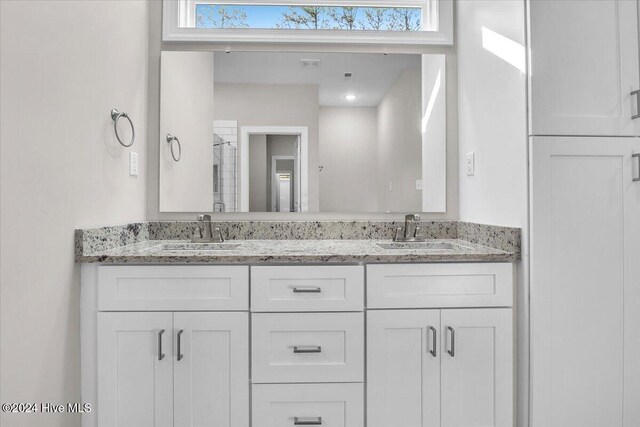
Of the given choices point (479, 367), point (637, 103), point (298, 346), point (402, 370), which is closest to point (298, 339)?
point (298, 346)

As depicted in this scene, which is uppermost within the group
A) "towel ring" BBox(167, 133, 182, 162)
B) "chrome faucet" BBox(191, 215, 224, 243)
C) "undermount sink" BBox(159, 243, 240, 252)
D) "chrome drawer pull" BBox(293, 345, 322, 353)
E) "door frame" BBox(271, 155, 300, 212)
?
"towel ring" BBox(167, 133, 182, 162)

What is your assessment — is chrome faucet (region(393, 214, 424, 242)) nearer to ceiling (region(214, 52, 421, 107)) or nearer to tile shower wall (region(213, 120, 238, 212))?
ceiling (region(214, 52, 421, 107))

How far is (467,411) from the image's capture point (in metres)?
1.39

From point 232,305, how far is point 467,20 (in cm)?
174

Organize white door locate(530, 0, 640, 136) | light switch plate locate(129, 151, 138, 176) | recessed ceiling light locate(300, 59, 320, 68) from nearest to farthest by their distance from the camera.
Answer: white door locate(530, 0, 640, 136)
light switch plate locate(129, 151, 138, 176)
recessed ceiling light locate(300, 59, 320, 68)

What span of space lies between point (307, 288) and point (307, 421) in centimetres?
49

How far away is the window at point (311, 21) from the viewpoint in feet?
6.40

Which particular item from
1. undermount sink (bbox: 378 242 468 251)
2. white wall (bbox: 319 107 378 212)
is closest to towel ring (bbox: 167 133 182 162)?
white wall (bbox: 319 107 378 212)

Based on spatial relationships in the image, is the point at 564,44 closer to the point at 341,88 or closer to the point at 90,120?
the point at 341,88

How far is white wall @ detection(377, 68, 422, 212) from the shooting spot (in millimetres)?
1974

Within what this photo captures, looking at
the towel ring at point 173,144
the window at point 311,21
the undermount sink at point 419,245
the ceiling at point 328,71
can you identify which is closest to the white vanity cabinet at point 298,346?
the undermount sink at point 419,245

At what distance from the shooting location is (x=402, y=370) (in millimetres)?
1378

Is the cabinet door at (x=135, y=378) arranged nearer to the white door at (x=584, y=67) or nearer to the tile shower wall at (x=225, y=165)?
the tile shower wall at (x=225, y=165)

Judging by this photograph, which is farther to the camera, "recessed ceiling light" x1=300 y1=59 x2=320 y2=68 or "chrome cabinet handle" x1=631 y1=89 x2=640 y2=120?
"recessed ceiling light" x1=300 y1=59 x2=320 y2=68
